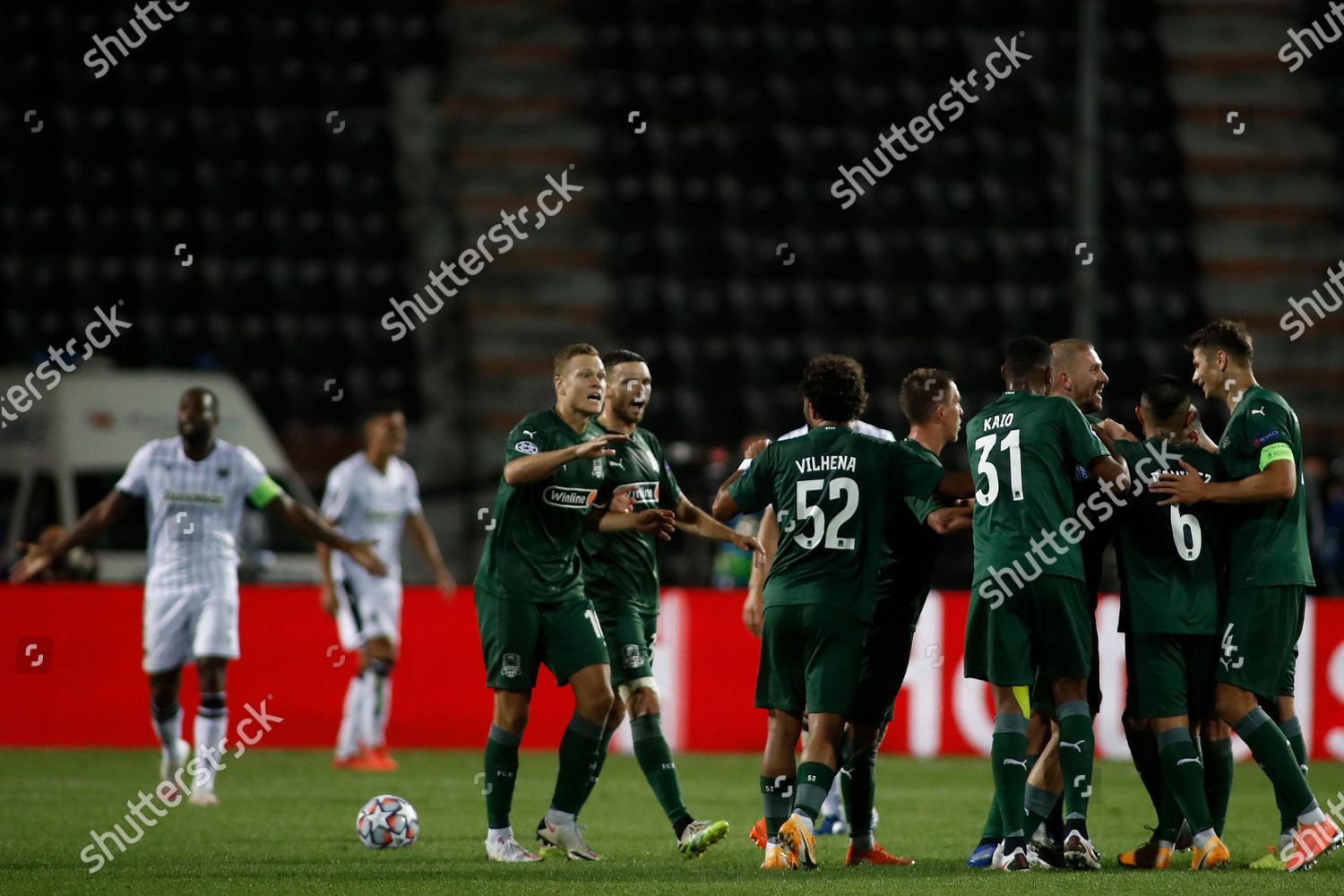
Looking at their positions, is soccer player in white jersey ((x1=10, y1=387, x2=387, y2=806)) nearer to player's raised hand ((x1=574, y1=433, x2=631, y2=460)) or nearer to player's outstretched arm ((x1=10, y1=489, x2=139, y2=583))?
player's outstretched arm ((x1=10, y1=489, x2=139, y2=583))

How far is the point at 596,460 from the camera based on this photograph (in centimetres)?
794

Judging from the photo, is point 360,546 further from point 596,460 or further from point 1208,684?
point 1208,684

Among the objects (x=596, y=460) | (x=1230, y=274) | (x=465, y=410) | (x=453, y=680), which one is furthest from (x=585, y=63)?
(x=596, y=460)

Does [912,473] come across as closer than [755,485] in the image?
Yes

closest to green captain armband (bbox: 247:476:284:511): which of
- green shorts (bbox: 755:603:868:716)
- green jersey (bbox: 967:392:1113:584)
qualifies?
green shorts (bbox: 755:603:868:716)

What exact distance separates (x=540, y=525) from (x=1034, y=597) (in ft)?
6.76

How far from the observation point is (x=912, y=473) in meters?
7.39

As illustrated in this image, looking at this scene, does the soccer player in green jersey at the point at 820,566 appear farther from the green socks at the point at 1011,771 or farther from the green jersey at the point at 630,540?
the green jersey at the point at 630,540

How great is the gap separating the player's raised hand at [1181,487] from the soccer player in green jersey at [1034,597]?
0.68 feet

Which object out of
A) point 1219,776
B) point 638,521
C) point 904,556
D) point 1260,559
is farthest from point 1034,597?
point 638,521

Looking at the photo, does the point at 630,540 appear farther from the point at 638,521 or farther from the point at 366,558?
the point at 366,558

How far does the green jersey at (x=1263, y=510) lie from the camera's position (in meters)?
7.65

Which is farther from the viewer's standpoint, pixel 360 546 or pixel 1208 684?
pixel 360 546

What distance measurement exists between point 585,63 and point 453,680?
8.94 m
